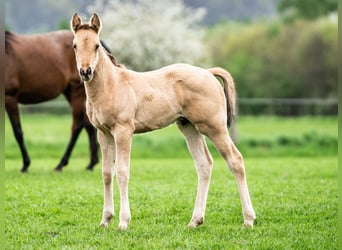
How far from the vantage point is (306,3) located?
63938 mm

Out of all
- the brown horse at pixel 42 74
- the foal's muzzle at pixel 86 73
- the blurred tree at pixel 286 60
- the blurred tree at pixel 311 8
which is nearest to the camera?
the foal's muzzle at pixel 86 73

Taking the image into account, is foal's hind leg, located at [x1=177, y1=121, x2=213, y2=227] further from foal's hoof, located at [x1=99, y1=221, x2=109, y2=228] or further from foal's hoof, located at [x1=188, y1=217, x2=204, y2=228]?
foal's hoof, located at [x1=99, y1=221, x2=109, y2=228]

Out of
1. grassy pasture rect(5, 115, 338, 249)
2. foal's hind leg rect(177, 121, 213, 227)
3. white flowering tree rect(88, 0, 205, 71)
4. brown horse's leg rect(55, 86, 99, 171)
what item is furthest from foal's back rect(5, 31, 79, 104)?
white flowering tree rect(88, 0, 205, 71)

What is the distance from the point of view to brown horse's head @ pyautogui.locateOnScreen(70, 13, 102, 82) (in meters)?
5.93

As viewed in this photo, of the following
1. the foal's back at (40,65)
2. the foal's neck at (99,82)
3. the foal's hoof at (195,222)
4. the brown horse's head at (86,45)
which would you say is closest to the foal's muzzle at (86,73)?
the brown horse's head at (86,45)

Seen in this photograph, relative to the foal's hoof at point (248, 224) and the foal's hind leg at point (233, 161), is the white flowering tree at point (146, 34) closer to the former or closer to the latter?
the foal's hind leg at point (233, 161)

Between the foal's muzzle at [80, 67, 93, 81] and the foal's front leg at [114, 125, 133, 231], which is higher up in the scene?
the foal's muzzle at [80, 67, 93, 81]

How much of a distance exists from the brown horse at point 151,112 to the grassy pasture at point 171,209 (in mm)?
360

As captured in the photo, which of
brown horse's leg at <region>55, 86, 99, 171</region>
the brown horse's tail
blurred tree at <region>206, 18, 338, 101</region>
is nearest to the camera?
the brown horse's tail

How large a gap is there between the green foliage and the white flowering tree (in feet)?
52.2

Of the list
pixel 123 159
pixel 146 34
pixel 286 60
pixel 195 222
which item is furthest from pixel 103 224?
pixel 286 60

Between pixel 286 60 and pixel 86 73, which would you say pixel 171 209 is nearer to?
pixel 86 73

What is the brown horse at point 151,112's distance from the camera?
20.7 feet

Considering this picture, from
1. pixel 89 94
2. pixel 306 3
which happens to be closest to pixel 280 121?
pixel 89 94
